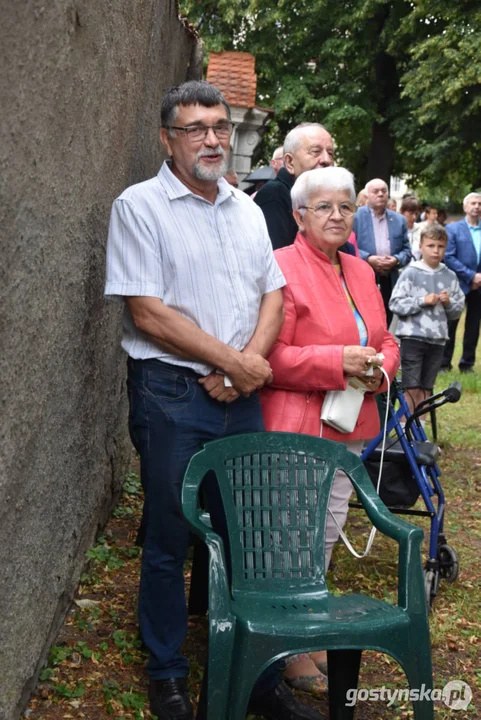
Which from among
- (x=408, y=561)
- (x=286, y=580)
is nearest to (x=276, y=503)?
(x=286, y=580)

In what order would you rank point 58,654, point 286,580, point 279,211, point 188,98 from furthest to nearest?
point 279,211 → point 58,654 → point 188,98 → point 286,580

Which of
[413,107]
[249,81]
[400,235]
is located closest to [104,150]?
[400,235]

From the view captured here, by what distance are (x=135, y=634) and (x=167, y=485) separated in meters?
0.97

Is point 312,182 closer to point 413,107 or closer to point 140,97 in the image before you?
point 140,97

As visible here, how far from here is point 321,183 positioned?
399 cm

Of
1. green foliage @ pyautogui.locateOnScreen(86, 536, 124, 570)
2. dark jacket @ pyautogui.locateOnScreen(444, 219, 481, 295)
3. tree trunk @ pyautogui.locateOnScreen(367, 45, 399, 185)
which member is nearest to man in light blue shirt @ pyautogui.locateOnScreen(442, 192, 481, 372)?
dark jacket @ pyautogui.locateOnScreen(444, 219, 481, 295)

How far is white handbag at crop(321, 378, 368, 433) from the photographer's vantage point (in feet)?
12.8

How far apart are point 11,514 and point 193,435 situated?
26.5 inches

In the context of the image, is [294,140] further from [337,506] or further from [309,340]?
[337,506]

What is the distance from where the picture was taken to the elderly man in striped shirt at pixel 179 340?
340 cm

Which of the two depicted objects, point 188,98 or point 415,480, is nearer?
point 188,98

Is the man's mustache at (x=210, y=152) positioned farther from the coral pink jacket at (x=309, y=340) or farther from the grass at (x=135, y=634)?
the grass at (x=135, y=634)

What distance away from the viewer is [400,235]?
10086 mm

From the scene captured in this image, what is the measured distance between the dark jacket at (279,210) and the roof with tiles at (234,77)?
12257 millimetres
